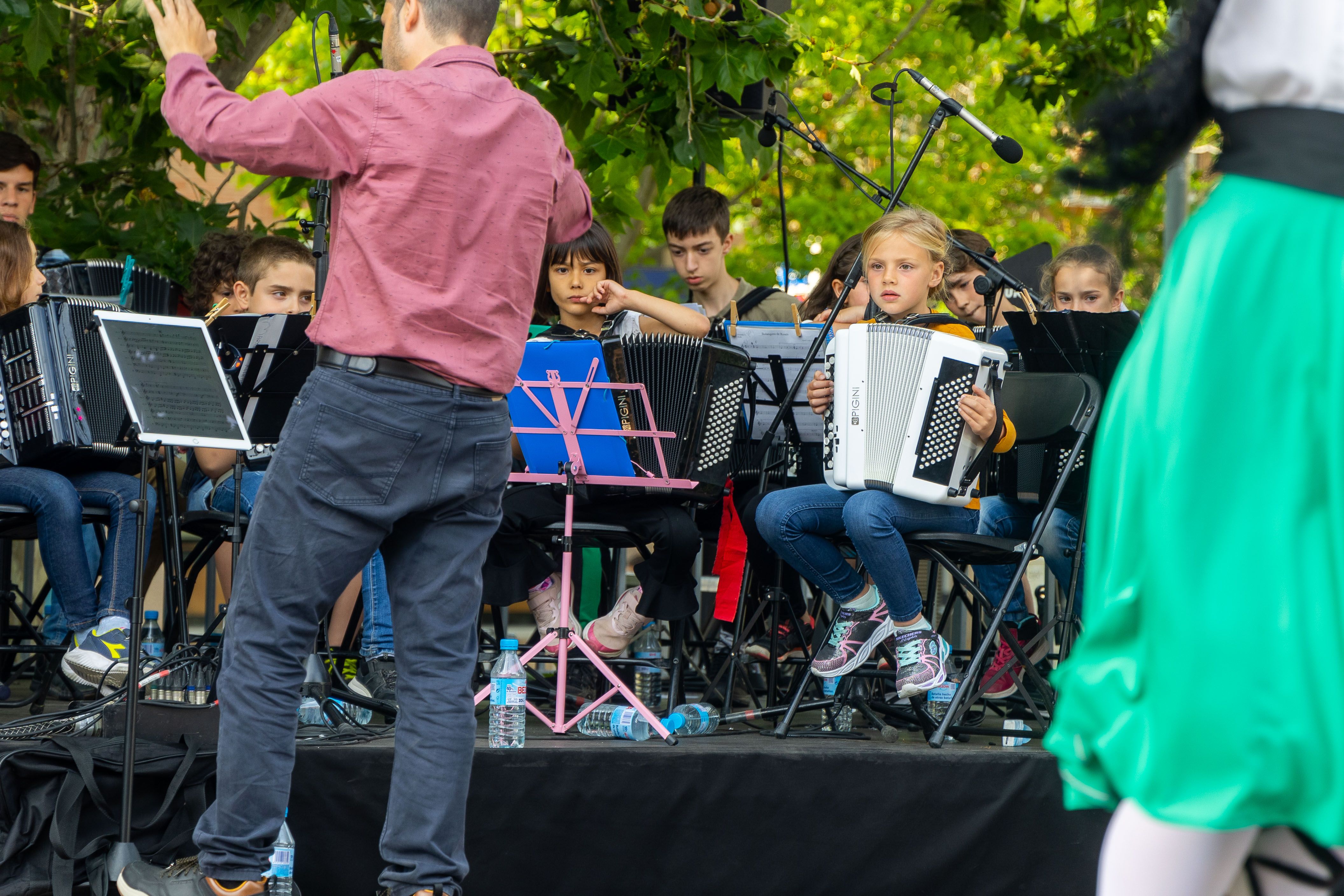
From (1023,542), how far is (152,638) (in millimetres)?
2794

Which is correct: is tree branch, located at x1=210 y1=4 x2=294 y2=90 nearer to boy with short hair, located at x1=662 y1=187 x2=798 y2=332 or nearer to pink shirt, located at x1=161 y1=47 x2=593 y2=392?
boy with short hair, located at x1=662 y1=187 x2=798 y2=332

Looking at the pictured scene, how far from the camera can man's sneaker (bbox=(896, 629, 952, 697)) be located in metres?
4.15

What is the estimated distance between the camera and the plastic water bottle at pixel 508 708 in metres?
3.74

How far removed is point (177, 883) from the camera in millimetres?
2838

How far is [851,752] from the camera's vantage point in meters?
3.71

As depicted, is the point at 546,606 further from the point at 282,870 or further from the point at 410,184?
the point at 410,184

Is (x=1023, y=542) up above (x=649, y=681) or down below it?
above

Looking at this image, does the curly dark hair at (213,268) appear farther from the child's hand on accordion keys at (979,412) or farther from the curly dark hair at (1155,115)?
the curly dark hair at (1155,115)

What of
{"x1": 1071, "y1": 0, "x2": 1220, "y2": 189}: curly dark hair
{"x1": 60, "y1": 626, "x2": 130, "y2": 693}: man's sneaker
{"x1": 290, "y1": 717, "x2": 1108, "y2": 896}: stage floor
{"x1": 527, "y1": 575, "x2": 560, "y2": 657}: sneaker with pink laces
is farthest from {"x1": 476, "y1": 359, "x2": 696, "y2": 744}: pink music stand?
{"x1": 1071, "y1": 0, "x2": 1220, "y2": 189}: curly dark hair

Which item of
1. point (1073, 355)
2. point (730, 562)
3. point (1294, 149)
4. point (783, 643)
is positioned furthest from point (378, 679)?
point (1294, 149)

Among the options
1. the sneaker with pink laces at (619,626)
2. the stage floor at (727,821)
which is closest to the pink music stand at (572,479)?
the stage floor at (727,821)

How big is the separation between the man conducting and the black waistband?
1.65 m

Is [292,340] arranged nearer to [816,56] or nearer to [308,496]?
[308,496]

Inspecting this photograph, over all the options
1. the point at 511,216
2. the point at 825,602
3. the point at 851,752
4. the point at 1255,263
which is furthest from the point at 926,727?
the point at 1255,263
